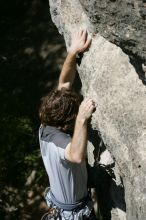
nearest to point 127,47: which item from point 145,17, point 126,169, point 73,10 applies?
point 145,17

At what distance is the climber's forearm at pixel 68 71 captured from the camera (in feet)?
15.8

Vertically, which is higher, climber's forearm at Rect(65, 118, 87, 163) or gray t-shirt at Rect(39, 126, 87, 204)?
climber's forearm at Rect(65, 118, 87, 163)

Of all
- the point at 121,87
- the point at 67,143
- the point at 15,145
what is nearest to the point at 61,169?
the point at 67,143

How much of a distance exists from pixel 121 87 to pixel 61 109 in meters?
0.49

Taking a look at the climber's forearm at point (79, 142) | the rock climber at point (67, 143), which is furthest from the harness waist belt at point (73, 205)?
the climber's forearm at point (79, 142)

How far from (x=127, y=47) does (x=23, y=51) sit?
20.0ft

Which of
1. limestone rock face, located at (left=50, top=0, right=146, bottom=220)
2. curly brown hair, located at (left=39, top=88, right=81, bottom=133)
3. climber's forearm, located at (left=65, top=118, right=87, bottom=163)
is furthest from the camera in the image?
curly brown hair, located at (left=39, top=88, right=81, bottom=133)

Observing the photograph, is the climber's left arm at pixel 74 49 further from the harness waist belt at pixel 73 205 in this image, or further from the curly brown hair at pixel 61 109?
the harness waist belt at pixel 73 205

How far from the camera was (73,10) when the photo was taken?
5.27 meters

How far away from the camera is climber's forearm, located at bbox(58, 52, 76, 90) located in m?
4.81

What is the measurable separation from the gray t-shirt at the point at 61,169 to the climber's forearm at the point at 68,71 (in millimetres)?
512

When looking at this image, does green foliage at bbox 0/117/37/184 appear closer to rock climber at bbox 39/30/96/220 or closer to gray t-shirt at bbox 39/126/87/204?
rock climber at bbox 39/30/96/220

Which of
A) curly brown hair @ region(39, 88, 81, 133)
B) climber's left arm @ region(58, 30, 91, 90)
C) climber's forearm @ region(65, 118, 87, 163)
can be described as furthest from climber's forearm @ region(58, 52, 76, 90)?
climber's forearm @ region(65, 118, 87, 163)

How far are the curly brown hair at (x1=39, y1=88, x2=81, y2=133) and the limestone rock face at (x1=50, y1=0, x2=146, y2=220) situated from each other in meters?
0.24
